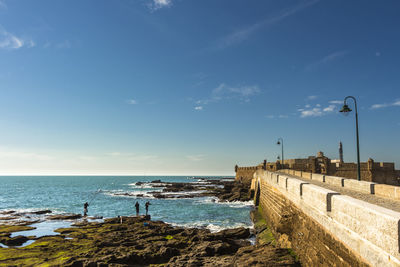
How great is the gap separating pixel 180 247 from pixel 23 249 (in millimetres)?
9203

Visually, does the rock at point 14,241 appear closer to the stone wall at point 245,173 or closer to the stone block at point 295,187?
the stone block at point 295,187

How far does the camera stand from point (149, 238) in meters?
16.4

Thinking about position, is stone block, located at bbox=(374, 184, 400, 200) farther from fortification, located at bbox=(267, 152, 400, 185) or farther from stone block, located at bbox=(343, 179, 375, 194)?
fortification, located at bbox=(267, 152, 400, 185)

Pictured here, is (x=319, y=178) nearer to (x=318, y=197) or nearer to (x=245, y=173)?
(x=318, y=197)

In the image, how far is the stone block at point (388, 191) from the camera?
30.7 feet

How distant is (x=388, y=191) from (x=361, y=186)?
2.29 meters

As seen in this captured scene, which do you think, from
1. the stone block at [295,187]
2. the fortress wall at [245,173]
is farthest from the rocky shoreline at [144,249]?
the fortress wall at [245,173]

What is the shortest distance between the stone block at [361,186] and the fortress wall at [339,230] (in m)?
3.57

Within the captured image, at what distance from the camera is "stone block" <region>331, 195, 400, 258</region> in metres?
3.99

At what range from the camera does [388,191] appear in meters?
9.96

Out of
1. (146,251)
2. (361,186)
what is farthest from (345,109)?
(146,251)

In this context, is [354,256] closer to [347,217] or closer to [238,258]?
[347,217]

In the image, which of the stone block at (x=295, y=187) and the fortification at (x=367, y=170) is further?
the fortification at (x=367, y=170)

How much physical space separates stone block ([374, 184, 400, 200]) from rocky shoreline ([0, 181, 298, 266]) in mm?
4465
